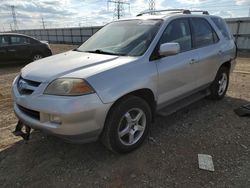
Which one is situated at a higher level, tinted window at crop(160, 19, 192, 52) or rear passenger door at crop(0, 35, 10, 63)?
tinted window at crop(160, 19, 192, 52)

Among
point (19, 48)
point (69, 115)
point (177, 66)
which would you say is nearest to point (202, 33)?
point (177, 66)

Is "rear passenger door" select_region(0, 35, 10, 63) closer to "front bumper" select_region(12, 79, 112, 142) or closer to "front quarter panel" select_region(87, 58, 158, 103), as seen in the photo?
"front bumper" select_region(12, 79, 112, 142)

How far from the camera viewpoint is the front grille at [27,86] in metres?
2.97

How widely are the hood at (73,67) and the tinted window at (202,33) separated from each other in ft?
5.79

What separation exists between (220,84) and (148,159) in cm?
297

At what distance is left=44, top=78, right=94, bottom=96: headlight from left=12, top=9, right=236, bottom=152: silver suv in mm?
11

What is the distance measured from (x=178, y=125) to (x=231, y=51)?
7.72 feet

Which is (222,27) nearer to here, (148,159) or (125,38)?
(125,38)

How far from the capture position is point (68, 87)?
2.74 meters

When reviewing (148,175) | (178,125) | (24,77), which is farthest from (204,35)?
(24,77)

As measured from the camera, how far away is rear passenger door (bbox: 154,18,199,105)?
11.7 feet

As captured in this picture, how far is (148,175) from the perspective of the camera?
293 centimetres

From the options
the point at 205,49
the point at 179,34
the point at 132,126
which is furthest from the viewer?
the point at 205,49

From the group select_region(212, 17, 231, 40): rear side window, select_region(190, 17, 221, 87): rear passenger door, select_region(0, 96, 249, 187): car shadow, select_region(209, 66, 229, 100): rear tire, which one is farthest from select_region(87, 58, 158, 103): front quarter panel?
select_region(212, 17, 231, 40): rear side window
